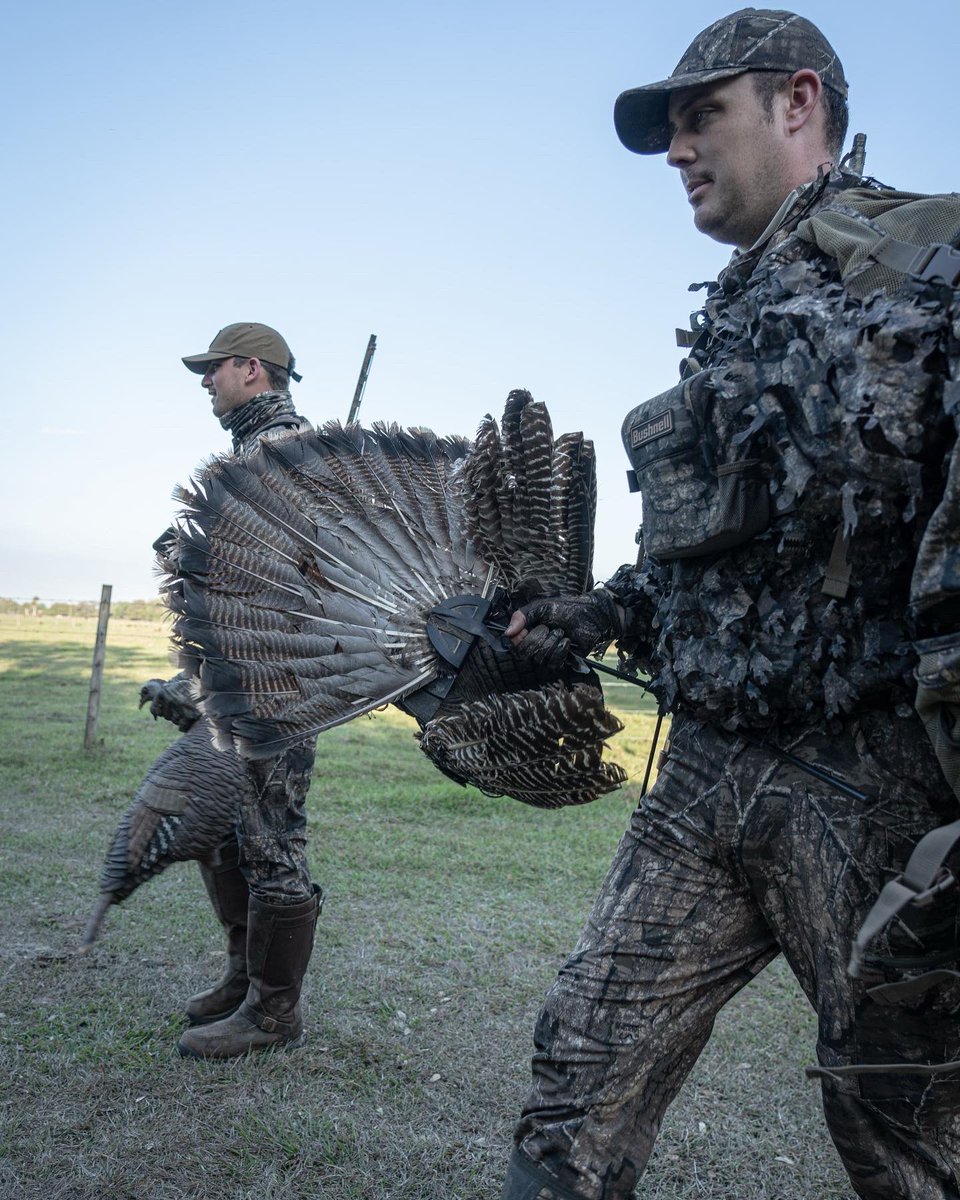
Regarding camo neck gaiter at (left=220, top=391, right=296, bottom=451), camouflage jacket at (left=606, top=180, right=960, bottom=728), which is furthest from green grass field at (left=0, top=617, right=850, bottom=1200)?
camo neck gaiter at (left=220, top=391, right=296, bottom=451)

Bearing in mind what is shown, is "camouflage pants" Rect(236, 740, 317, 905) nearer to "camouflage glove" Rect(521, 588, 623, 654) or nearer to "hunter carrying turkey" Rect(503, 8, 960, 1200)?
"camouflage glove" Rect(521, 588, 623, 654)

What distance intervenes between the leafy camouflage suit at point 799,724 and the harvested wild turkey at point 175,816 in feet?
6.49

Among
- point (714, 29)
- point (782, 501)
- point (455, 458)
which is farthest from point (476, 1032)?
point (714, 29)

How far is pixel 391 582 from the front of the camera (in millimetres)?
3320

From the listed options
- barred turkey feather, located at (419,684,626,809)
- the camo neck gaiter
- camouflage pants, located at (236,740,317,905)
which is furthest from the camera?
the camo neck gaiter

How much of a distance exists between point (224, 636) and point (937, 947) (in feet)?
6.84

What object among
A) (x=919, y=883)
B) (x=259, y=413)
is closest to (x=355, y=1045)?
(x=259, y=413)

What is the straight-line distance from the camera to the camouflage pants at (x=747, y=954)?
200 centimetres

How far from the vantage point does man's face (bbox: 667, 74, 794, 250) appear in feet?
7.93

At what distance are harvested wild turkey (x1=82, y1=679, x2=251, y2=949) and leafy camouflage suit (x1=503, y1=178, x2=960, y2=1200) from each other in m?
1.98

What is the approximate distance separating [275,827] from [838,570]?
2.73 meters

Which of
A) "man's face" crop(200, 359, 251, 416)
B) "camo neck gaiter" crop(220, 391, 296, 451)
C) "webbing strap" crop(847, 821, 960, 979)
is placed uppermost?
"man's face" crop(200, 359, 251, 416)

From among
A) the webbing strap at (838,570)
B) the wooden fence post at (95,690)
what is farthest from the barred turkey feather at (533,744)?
the wooden fence post at (95,690)

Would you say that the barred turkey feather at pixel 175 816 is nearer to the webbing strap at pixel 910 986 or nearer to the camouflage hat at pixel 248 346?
the camouflage hat at pixel 248 346
